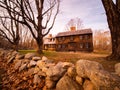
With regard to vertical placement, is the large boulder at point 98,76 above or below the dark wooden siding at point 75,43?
below

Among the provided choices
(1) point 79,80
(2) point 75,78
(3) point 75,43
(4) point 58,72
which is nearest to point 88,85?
(1) point 79,80

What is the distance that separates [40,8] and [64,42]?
24201 millimetres

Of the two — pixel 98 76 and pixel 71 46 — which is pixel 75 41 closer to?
pixel 71 46

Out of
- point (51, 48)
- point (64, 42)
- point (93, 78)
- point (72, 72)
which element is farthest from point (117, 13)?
point (51, 48)

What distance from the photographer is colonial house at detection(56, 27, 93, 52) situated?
31.3 m

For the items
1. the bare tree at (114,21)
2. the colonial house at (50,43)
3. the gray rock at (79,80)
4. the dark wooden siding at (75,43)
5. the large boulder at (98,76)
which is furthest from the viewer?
the colonial house at (50,43)

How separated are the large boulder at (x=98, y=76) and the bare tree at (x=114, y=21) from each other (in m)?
4.18

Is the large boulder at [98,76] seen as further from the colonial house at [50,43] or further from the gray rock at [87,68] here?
the colonial house at [50,43]

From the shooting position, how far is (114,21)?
6.71 metres

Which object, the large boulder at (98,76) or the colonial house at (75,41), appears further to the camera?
the colonial house at (75,41)

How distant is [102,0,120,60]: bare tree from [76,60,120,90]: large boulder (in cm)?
418

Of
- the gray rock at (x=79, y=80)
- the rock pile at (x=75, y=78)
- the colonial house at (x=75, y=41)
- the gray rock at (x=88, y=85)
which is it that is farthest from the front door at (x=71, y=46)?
the gray rock at (x=88, y=85)

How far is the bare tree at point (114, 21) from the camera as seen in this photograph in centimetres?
644

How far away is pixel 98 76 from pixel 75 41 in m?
31.2
